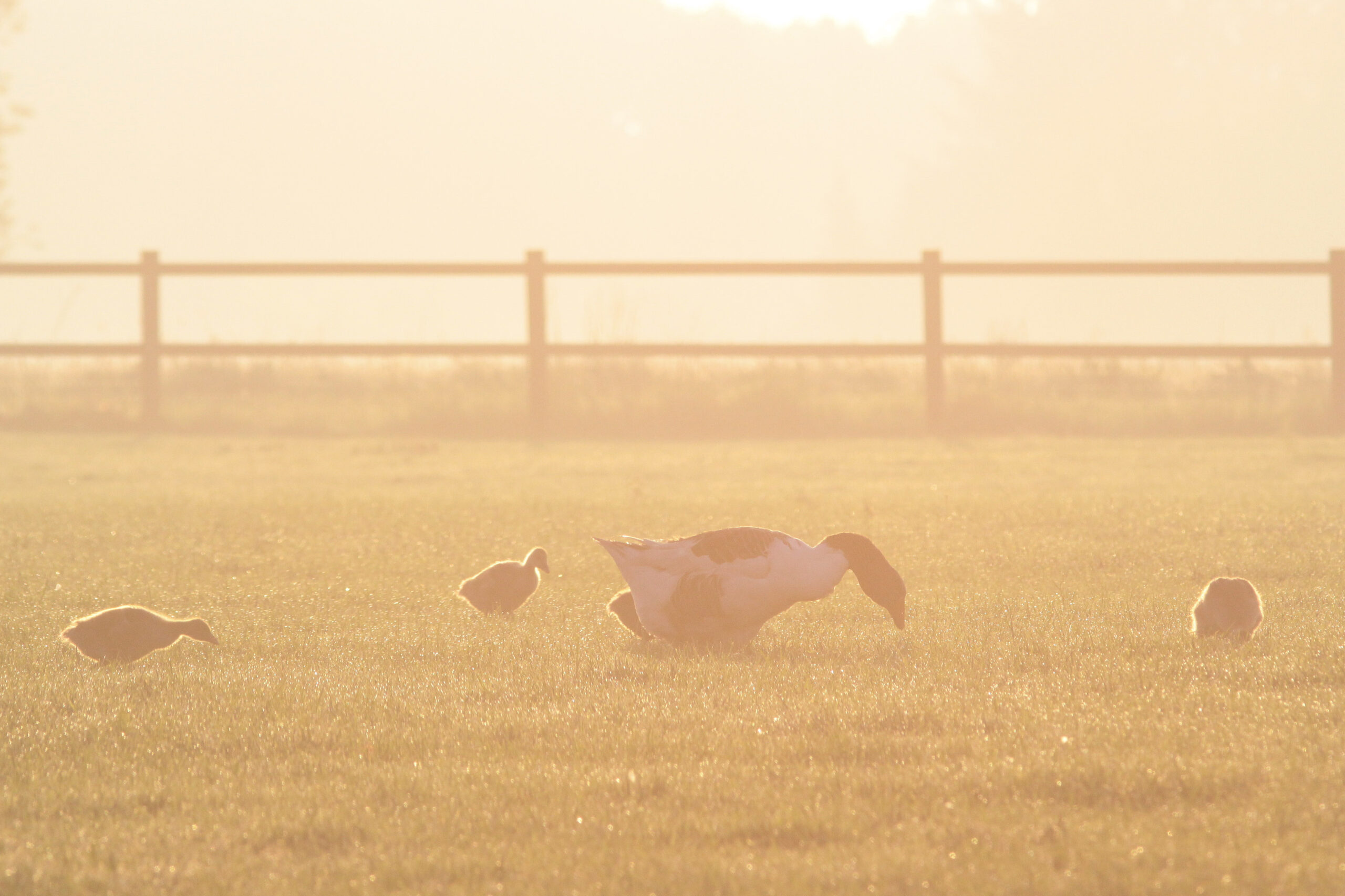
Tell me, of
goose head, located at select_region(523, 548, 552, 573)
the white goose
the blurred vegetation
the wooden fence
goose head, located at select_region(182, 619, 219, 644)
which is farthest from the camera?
the blurred vegetation

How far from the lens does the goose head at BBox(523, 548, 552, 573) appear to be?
22.3 feet

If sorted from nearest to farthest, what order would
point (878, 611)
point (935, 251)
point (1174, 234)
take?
point (878, 611), point (935, 251), point (1174, 234)

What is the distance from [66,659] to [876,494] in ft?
22.9

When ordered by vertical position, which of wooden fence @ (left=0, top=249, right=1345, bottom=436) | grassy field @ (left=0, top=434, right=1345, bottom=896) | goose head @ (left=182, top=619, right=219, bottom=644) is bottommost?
grassy field @ (left=0, top=434, right=1345, bottom=896)

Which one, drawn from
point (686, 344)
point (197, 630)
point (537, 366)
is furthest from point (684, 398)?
point (197, 630)

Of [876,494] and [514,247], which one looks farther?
[514,247]

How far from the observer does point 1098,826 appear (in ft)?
11.3

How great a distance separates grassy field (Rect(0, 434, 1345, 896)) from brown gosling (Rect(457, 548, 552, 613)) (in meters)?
0.17

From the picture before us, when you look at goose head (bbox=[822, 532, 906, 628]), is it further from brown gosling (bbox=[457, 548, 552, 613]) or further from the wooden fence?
the wooden fence

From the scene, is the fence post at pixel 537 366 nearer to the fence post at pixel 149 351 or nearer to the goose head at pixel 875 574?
the fence post at pixel 149 351

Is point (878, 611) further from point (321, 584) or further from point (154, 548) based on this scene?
point (154, 548)

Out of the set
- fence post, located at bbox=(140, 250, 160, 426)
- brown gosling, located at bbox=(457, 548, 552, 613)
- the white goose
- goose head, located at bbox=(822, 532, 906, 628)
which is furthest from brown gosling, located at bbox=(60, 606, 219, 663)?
fence post, located at bbox=(140, 250, 160, 426)

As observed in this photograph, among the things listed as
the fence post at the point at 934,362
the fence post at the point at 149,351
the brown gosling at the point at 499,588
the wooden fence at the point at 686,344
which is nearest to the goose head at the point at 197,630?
the brown gosling at the point at 499,588

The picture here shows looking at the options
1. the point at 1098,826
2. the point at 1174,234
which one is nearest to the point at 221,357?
→ the point at 1098,826
